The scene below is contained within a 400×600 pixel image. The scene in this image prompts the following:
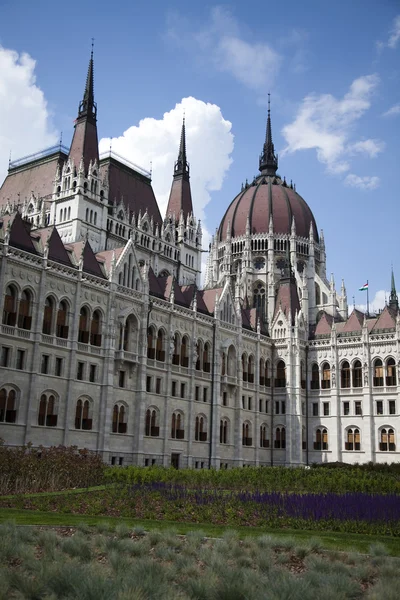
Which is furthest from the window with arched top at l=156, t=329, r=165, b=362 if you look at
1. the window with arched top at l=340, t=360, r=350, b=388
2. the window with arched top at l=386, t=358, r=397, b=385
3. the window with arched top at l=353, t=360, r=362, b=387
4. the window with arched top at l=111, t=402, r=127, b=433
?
the window with arched top at l=386, t=358, r=397, b=385

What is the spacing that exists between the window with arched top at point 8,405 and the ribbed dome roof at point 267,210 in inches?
2279

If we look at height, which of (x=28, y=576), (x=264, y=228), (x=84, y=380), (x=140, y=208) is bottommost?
(x=28, y=576)

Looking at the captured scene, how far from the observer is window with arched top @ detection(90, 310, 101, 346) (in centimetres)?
4867

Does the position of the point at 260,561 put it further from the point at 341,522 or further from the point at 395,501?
the point at 395,501

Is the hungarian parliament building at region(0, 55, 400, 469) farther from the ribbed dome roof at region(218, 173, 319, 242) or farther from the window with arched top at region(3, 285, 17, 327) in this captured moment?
the ribbed dome roof at region(218, 173, 319, 242)

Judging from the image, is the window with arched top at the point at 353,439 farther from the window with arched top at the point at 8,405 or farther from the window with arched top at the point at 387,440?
the window with arched top at the point at 8,405

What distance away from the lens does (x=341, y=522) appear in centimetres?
2088

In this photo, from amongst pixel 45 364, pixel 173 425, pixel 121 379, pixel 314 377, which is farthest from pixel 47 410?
pixel 314 377

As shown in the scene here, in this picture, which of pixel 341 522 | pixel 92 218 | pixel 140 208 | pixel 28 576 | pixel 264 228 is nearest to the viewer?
pixel 28 576

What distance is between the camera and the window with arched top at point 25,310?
4336 centimetres

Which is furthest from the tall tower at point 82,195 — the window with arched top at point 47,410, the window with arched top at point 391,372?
the window with arched top at point 391,372

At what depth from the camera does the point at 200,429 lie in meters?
58.5

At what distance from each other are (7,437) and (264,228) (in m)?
60.0

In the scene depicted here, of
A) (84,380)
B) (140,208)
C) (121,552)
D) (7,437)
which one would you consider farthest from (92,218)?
(121,552)
